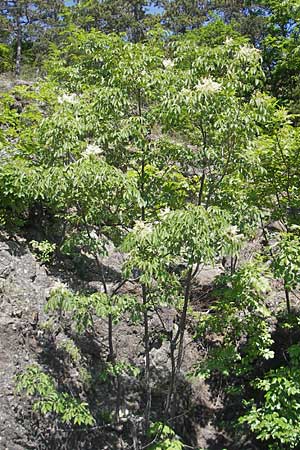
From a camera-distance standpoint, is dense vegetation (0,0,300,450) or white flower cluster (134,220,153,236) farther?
dense vegetation (0,0,300,450)

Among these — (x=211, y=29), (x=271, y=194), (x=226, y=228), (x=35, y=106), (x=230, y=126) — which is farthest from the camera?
(x=211, y=29)

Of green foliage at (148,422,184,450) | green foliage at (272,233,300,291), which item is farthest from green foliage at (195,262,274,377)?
green foliage at (148,422,184,450)

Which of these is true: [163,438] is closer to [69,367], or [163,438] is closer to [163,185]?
[69,367]

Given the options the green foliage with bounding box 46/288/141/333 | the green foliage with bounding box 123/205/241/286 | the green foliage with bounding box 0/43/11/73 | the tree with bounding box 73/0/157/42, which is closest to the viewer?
the green foliage with bounding box 123/205/241/286

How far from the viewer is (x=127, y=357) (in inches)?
225

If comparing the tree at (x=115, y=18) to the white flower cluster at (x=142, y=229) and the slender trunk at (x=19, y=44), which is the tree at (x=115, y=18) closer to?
the slender trunk at (x=19, y=44)

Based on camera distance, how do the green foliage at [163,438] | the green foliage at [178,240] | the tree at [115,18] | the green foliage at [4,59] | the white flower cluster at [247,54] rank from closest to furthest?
the green foliage at [178,240]
the green foliage at [163,438]
the white flower cluster at [247,54]
the green foliage at [4,59]
the tree at [115,18]

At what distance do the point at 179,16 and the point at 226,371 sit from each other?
2188 centimetres

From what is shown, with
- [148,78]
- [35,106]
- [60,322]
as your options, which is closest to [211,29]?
[35,106]

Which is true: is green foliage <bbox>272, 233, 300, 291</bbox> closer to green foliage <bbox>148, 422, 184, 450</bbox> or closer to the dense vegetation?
the dense vegetation

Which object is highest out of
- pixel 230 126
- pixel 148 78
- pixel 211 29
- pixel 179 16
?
pixel 179 16

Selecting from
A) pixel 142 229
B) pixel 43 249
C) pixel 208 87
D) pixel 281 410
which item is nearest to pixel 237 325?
pixel 281 410

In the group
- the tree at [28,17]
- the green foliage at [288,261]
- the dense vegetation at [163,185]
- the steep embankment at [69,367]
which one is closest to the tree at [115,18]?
the tree at [28,17]

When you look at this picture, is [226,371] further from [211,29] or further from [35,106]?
[211,29]
